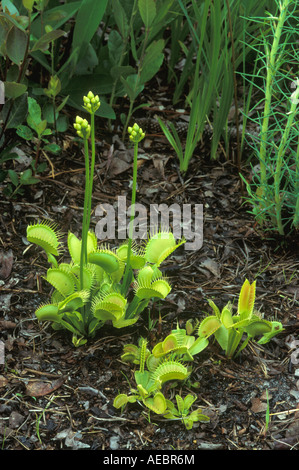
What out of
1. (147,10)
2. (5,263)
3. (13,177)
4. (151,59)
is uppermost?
(147,10)

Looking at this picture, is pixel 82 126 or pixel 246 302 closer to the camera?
pixel 82 126

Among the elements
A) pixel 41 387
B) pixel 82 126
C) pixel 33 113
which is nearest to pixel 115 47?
pixel 33 113

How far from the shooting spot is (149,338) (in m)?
1.80

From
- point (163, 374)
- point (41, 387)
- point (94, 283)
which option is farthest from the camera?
point (94, 283)

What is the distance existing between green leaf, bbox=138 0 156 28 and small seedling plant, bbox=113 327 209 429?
1.20m

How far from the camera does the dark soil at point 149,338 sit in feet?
5.13

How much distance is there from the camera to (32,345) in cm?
176

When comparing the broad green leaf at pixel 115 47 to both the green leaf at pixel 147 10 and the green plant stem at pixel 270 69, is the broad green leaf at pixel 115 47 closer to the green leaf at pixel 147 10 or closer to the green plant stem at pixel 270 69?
the green leaf at pixel 147 10

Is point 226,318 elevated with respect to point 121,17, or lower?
lower

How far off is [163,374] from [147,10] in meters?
1.35

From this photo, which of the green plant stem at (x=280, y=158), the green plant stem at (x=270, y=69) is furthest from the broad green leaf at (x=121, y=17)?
the green plant stem at (x=280, y=158)

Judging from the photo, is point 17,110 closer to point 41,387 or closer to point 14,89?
point 14,89

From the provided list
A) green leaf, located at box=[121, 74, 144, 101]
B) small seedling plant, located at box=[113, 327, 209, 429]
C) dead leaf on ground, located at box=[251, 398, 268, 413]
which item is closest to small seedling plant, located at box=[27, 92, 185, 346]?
small seedling plant, located at box=[113, 327, 209, 429]
